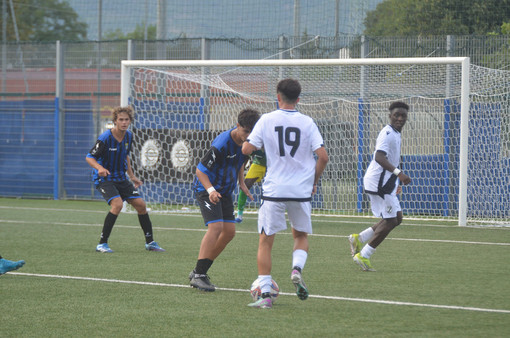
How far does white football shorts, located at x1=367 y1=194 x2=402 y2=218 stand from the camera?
9.16m

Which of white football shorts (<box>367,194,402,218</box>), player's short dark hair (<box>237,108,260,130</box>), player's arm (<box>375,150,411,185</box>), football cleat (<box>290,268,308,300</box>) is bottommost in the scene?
football cleat (<box>290,268,308,300</box>)

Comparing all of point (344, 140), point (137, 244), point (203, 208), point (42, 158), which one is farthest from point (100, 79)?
point (203, 208)

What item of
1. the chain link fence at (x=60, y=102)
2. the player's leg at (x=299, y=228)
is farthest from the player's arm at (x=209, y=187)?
the chain link fence at (x=60, y=102)

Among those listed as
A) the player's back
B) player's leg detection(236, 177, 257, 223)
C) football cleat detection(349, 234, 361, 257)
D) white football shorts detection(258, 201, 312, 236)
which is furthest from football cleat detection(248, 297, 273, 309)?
player's leg detection(236, 177, 257, 223)

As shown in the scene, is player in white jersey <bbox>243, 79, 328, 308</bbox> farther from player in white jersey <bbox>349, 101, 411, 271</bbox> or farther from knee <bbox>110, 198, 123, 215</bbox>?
knee <bbox>110, 198, 123, 215</bbox>

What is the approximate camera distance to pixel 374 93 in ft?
53.4

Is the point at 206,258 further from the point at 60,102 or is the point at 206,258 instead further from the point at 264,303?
the point at 60,102

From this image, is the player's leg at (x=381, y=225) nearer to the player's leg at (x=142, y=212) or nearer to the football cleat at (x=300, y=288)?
the football cleat at (x=300, y=288)

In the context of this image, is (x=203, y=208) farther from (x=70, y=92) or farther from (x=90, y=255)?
(x=70, y=92)

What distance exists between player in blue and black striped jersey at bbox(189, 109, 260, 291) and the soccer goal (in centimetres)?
727

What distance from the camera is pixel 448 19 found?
56.9ft

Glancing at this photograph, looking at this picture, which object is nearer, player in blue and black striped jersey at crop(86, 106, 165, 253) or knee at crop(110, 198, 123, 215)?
player in blue and black striped jersey at crop(86, 106, 165, 253)

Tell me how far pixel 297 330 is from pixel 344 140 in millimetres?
11300

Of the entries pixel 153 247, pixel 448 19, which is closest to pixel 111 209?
pixel 153 247
